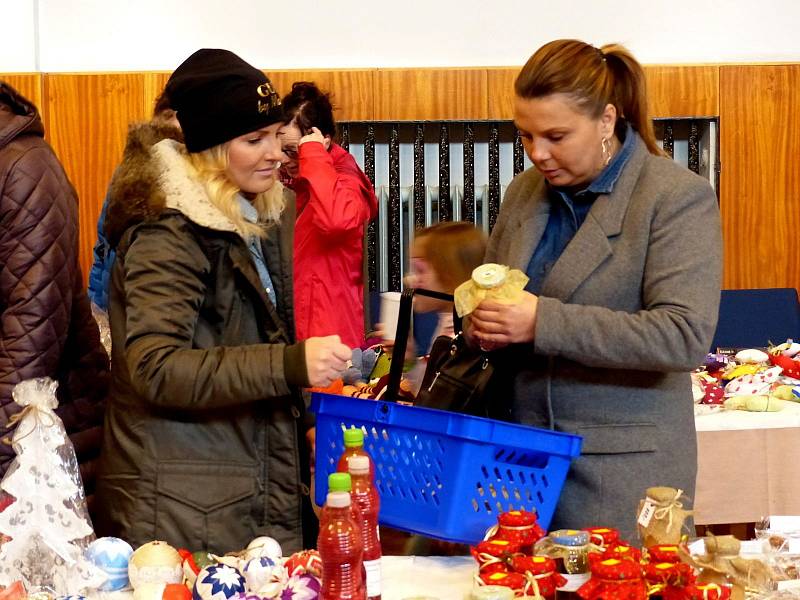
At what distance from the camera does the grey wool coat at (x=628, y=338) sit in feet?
5.88

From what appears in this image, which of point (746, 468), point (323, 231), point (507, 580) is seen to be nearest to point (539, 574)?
point (507, 580)

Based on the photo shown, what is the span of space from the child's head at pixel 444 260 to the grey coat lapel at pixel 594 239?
33.7 inches

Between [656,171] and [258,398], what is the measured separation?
2.65 feet

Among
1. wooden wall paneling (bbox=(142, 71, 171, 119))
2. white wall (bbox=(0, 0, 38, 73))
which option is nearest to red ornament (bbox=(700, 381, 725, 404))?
wooden wall paneling (bbox=(142, 71, 171, 119))

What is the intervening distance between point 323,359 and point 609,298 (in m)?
0.52

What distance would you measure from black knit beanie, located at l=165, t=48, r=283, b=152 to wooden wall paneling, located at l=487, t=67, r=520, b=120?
12.2 feet

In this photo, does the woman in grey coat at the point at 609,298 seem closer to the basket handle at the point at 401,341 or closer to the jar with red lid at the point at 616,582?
the basket handle at the point at 401,341

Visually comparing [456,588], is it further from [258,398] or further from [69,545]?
[69,545]

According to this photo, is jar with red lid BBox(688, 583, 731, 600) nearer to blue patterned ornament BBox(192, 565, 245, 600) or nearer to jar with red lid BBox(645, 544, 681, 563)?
jar with red lid BBox(645, 544, 681, 563)

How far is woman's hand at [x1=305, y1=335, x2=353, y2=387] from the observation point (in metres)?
1.76

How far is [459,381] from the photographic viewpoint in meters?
1.93

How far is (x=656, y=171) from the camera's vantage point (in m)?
1.91

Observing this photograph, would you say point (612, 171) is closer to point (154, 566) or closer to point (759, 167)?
point (154, 566)

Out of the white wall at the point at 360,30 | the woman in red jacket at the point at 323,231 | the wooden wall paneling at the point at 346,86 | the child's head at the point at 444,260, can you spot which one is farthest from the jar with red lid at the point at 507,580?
the white wall at the point at 360,30
